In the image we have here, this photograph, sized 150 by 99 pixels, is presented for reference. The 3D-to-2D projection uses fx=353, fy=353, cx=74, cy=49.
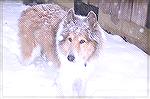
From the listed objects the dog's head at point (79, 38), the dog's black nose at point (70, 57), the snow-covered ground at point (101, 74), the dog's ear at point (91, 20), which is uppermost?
the dog's ear at point (91, 20)

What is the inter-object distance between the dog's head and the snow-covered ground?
286 millimetres

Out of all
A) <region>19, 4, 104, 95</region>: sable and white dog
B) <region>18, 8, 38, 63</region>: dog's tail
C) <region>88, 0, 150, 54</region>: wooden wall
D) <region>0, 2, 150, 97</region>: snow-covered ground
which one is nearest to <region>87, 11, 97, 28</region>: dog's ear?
<region>19, 4, 104, 95</region>: sable and white dog

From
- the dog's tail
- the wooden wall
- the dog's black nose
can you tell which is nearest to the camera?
the dog's black nose

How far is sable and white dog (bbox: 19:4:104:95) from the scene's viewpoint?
2053 millimetres

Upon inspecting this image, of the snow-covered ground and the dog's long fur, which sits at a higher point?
the dog's long fur

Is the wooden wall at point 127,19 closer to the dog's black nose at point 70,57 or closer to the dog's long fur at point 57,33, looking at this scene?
the dog's long fur at point 57,33

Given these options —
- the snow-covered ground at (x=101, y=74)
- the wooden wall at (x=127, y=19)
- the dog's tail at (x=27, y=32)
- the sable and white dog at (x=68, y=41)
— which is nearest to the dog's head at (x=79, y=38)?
the sable and white dog at (x=68, y=41)

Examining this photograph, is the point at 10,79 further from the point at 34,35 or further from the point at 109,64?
the point at 109,64

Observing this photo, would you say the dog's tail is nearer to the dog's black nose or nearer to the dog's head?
the dog's head

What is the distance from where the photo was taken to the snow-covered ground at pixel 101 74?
225cm

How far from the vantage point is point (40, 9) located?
2.63 metres

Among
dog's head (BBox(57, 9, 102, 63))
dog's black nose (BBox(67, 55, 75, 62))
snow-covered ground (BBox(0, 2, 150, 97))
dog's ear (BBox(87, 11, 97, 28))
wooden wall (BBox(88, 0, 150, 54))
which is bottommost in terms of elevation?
snow-covered ground (BBox(0, 2, 150, 97))

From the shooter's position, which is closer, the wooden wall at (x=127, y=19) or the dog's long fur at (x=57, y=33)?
the dog's long fur at (x=57, y=33)

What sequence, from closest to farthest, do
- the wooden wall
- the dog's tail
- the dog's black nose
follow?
the dog's black nose < the dog's tail < the wooden wall
